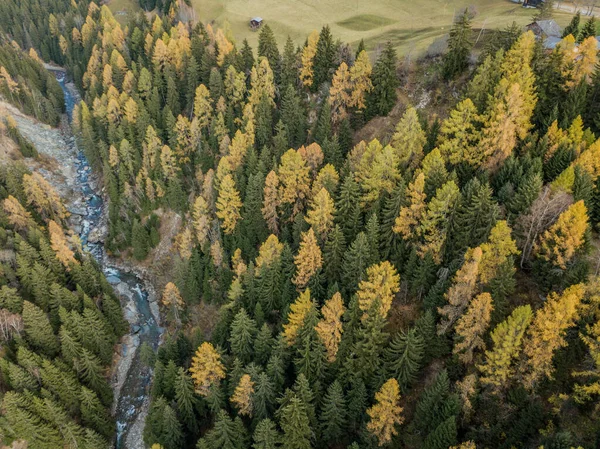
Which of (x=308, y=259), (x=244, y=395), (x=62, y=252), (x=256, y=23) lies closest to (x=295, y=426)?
(x=244, y=395)

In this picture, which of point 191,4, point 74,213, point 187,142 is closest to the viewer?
point 187,142

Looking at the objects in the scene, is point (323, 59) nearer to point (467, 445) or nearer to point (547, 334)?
point (547, 334)

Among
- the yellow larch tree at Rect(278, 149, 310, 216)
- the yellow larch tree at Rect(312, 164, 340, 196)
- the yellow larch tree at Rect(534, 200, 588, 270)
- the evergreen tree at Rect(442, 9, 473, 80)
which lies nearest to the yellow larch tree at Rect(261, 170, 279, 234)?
the yellow larch tree at Rect(278, 149, 310, 216)

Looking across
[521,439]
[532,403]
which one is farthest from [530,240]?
[521,439]

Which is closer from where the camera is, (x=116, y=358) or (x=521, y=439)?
(x=521, y=439)

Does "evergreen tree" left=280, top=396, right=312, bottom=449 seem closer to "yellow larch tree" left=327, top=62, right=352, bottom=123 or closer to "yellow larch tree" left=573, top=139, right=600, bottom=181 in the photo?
"yellow larch tree" left=573, top=139, right=600, bottom=181

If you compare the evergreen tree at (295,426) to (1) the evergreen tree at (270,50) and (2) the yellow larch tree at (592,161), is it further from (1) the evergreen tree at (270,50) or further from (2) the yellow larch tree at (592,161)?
(1) the evergreen tree at (270,50)

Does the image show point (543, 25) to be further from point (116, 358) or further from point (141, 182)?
point (116, 358)
